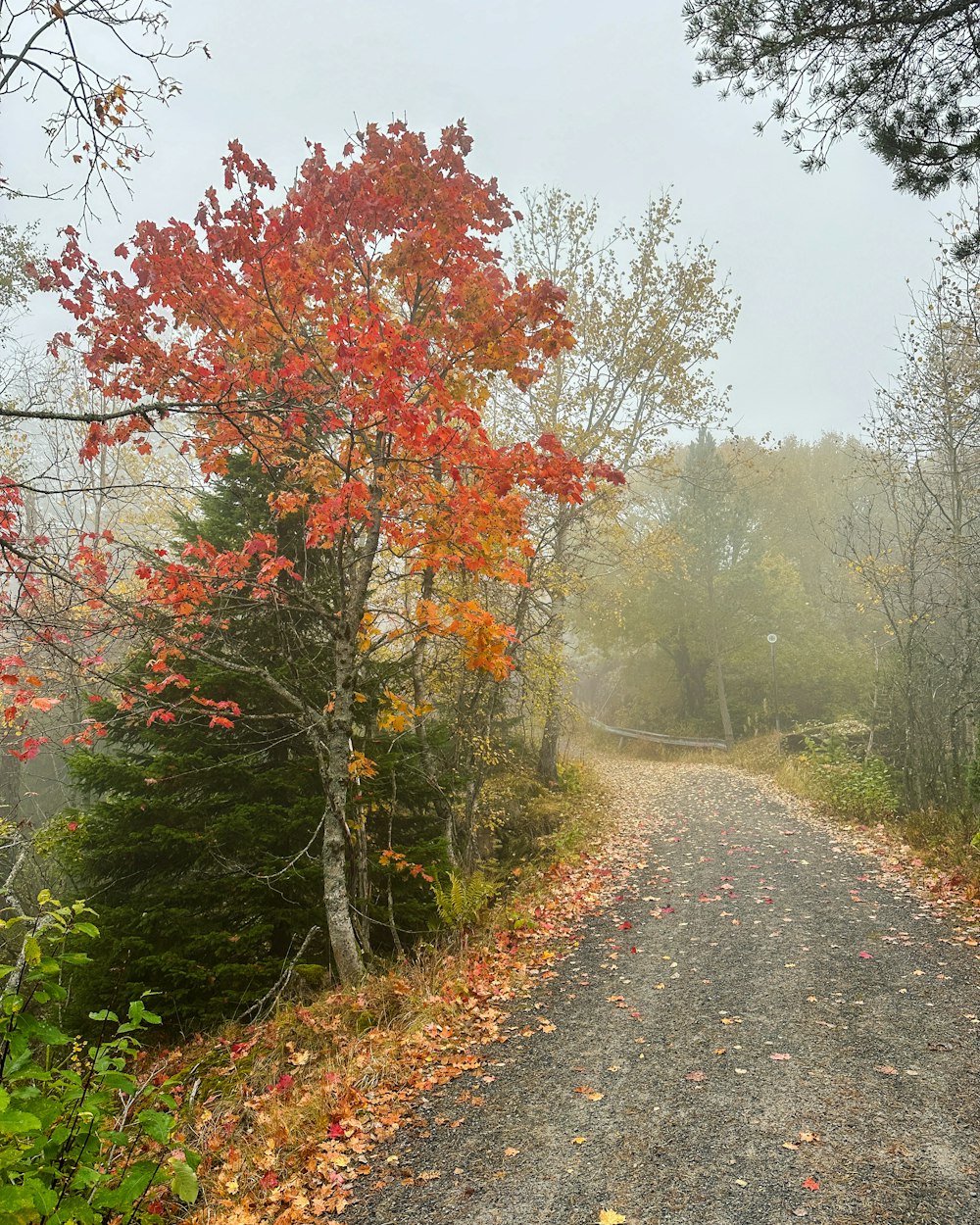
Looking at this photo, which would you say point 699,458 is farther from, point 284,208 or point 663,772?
point 284,208

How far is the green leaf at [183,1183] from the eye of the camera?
8.75 feet

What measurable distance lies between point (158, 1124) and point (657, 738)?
26588 mm

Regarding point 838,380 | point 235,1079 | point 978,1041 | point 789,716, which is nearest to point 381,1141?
point 235,1079

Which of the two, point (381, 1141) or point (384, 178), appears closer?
point (381, 1141)

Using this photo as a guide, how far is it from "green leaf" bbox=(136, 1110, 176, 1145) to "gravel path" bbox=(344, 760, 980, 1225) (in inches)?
59.5

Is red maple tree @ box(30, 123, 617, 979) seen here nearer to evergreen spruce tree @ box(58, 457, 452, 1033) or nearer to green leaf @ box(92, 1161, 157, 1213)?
evergreen spruce tree @ box(58, 457, 452, 1033)

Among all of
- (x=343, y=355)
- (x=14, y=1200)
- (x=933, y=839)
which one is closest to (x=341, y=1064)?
(x=14, y=1200)

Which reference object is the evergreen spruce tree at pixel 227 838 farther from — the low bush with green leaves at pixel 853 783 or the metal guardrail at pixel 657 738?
the metal guardrail at pixel 657 738

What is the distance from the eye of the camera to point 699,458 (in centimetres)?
2792

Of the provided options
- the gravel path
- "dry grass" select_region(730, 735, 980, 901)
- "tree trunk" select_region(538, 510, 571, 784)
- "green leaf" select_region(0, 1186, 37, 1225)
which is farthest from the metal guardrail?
"green leaf" select_region(0, 1186, 37, 1225)

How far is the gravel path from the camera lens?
135 inches

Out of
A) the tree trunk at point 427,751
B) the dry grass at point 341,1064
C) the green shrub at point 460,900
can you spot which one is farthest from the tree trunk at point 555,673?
the dry grass at point 341,1064

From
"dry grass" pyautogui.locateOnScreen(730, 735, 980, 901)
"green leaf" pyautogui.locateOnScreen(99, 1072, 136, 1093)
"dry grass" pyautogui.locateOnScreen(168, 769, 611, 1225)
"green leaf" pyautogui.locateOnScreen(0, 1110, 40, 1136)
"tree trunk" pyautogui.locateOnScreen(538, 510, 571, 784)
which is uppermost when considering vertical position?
"tree trunk" pyautogui.locateOnScreen(538, 510, 571, 784)

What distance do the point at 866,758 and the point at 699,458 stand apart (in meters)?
16.4
